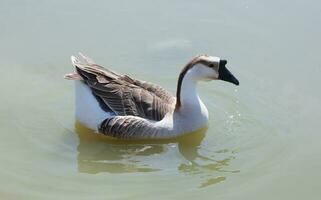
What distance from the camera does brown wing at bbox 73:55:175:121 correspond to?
7.34 m

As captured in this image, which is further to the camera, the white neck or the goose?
the white neck

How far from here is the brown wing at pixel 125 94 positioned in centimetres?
734

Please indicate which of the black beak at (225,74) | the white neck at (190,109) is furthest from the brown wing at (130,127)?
the black beak at (225,74)

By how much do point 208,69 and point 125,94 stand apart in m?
0.96

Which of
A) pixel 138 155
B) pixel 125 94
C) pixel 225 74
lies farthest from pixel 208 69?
pixel 138 155

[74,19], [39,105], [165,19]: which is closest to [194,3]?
[165,19]

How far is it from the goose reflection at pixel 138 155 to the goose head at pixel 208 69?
64 cm

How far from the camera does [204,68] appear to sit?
738cm

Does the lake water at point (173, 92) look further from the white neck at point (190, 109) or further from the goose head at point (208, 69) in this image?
the goose head at point (208, 69)

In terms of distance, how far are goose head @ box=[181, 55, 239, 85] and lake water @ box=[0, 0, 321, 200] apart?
54 centimetres

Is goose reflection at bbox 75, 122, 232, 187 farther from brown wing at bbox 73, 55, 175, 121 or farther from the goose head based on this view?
the goose head

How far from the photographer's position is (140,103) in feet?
24.0

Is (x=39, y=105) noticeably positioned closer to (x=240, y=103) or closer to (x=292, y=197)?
(x=240, y=103)

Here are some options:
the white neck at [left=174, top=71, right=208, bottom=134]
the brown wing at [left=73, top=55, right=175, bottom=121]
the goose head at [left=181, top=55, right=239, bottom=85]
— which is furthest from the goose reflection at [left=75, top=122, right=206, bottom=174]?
the goose head at [left=181, top=55, right=239, bottom=85]
